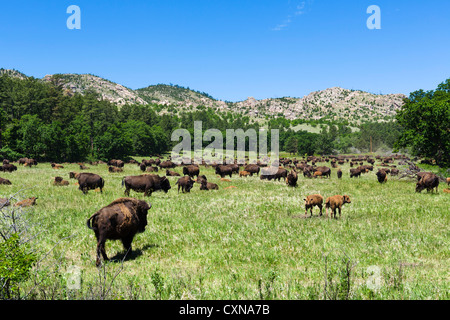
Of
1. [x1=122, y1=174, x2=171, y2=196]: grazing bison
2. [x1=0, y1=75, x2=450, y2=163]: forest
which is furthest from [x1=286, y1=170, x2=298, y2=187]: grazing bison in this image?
[x1=0, y1=75, x2=450, y2=163]: forest

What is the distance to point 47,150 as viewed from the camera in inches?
2264

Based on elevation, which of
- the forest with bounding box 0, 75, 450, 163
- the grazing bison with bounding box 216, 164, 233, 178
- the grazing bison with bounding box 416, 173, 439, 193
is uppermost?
the forest with bounding box 0, 75, 450, 163

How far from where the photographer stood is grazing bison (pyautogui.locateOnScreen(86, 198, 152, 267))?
805cm

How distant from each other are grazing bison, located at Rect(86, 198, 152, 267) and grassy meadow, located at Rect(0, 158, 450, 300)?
63 centimetres

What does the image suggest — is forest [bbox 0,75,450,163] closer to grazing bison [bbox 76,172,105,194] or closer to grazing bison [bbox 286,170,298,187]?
grazing bison [bbox 286,170,298,187]

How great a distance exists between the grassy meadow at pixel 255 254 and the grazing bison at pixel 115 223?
631 mm

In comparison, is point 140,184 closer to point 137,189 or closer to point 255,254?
point 137,189

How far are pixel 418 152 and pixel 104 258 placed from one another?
140 feet

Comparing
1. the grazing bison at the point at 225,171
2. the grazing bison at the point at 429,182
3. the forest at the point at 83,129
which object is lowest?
the grazing bison at the point at 225,171

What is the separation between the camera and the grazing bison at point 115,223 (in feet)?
26.4

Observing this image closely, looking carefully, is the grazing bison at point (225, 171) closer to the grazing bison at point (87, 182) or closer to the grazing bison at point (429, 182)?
the grazing bison at point (87, 182)

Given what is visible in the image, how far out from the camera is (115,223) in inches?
324

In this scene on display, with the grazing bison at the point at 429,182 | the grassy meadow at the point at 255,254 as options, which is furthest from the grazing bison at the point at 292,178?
the grassy meadow at the point at 255,254
